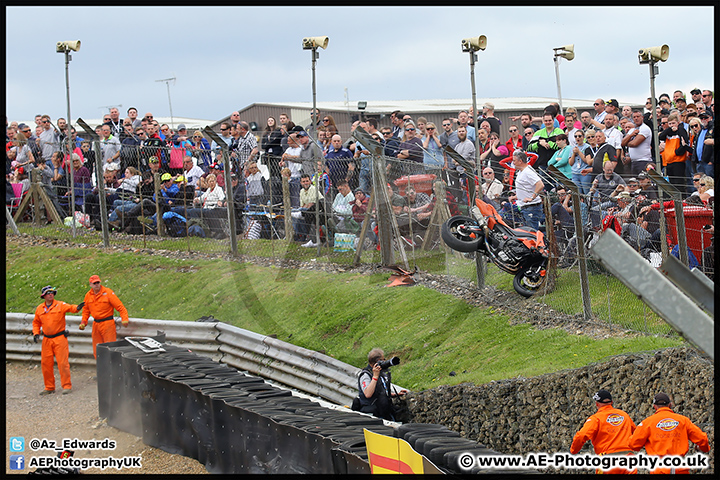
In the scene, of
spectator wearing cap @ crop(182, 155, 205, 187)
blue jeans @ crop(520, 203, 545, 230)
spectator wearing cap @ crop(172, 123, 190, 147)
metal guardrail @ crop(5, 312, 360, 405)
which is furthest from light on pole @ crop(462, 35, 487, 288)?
spectator wearing cap @ crop(172, 123, 190, 147)

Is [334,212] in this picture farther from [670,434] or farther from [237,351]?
[670,434]

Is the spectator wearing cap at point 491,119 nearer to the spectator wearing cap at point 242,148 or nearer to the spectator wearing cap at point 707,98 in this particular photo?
the spectator wearing cap at point 707,98

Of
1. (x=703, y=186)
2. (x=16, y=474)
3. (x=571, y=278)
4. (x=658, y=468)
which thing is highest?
(x=703, y=186)

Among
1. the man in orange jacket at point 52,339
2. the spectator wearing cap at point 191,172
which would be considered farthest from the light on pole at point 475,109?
the spectator wearing cap at point 191,172

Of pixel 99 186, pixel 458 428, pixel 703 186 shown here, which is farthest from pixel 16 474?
pixel 99 186

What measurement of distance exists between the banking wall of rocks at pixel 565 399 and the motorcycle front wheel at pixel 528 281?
2718mm

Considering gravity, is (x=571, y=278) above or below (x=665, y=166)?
below

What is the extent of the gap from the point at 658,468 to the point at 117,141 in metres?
17.8

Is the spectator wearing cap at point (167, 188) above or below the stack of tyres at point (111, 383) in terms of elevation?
above

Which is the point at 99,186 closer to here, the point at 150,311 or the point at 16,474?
the point at 150,311

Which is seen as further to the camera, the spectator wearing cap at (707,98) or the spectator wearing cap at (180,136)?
the spectator wearing cap at (180,136)

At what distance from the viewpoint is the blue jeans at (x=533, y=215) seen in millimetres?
12195

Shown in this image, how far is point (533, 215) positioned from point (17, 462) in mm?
8162

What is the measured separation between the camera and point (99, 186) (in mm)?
19688
